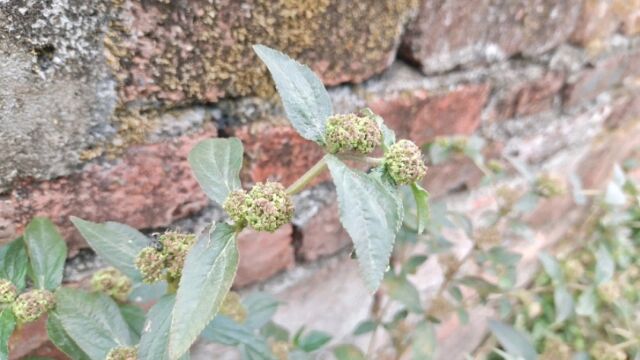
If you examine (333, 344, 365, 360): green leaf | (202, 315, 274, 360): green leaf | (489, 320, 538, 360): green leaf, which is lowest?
(489, 320, 538, 360): green leaf

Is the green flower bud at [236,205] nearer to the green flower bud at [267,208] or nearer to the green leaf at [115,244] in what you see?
the green flower bud at [267,208]

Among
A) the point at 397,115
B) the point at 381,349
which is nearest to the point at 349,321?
the point at 381,349

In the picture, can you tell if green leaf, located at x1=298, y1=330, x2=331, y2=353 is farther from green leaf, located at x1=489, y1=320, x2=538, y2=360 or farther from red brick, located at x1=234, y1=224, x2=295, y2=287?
green leaf, located at x1=489, y1=320, x2=538, y2=360

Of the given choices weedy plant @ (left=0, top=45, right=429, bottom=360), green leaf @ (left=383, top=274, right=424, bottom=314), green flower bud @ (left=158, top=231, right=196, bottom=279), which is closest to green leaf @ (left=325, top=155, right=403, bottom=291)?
weedy plant @ (left=0, top=45, right=429, bottom=360)

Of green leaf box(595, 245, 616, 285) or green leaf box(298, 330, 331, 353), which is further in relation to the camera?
green leaf box(595, 245, 616, 285)

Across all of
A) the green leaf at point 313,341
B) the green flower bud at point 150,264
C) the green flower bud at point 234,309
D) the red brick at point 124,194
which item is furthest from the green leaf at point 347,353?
the green flower bud at point 150,264

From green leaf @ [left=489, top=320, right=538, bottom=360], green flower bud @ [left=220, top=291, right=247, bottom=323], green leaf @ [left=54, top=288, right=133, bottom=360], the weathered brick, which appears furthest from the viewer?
green leaf @ [left=489, top=320, right=538, bottom=360]

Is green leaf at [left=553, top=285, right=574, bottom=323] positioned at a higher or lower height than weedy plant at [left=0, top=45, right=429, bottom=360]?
lower
